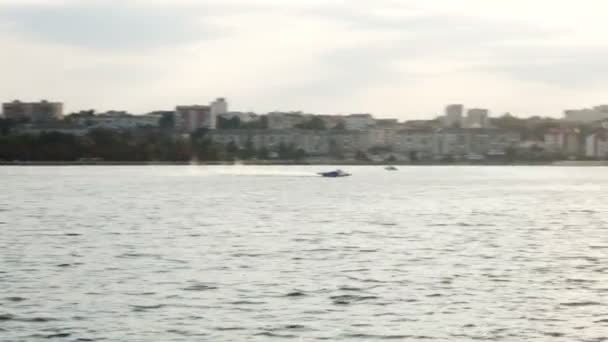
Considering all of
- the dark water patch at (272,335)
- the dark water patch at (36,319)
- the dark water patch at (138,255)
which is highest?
the dark water patch at (138,255)

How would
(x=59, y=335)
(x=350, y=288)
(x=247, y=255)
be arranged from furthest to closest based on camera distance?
1. (x=247, y=255)
2. (x=350, y=288)
3. (x=59, y=335)

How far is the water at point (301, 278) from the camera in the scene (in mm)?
23516

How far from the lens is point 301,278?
31000mm

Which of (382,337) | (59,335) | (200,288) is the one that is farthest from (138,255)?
(382,337)

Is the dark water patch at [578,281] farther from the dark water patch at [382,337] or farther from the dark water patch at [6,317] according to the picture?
the dark water patch at [6,317]

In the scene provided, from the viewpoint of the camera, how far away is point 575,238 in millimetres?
46000

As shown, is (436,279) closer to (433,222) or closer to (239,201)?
(433,222)

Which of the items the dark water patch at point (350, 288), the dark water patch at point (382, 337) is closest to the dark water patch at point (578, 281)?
the dark water patch at point (350, 288)

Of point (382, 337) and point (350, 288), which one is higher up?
point (350, 288)

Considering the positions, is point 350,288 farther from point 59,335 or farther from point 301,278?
point 59,335

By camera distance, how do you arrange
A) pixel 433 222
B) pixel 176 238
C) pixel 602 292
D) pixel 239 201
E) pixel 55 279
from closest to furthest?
pixel 602 292, pixel 55 279, pixel 176 238, pixel 433 222, pixel 239 201

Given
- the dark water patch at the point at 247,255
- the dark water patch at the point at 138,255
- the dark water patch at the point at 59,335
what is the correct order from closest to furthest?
the dark water patch at the point at 59,335
the dark water patch at the point at 138,255
the dark water patch at the point at 247,255

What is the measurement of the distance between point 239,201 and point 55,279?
49291 mm

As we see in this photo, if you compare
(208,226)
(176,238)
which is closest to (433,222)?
(208,226)
